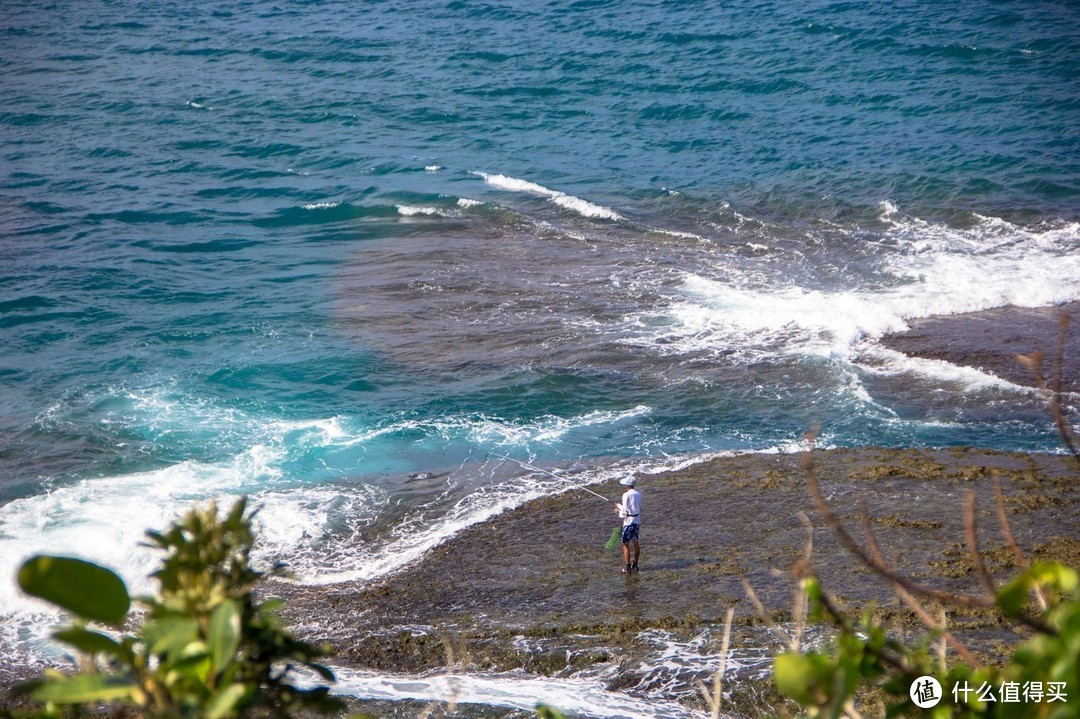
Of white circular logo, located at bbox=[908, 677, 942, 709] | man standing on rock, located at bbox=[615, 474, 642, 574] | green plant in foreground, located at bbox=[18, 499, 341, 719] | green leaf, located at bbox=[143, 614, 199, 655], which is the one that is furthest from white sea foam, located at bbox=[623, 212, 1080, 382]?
green leaf, located at bbox=[143, 614, 199, 655]

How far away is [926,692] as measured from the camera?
2344 millimetres

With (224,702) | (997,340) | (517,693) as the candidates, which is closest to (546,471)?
(517,693)

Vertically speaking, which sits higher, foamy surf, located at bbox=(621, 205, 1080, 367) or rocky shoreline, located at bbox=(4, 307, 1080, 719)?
foamy surf, located at bbox=(621, 205, 1080, 367)

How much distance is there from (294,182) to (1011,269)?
1782cm

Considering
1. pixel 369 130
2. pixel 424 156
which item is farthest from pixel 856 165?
pixel 369 130

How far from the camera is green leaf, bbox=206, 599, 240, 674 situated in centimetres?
179

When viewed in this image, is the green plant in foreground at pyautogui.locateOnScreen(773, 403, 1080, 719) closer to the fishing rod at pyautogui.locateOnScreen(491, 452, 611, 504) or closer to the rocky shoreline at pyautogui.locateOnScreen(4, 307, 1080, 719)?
the rocky shoreline at pyautogui.locateOnScreen(4, 307, 1080, 719)

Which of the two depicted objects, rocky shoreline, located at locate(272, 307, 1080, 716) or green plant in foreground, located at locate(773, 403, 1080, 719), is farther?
rocky shoreline, located at locate(272, 307, 1080, 716)

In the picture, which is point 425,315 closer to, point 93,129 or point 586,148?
point 586,148

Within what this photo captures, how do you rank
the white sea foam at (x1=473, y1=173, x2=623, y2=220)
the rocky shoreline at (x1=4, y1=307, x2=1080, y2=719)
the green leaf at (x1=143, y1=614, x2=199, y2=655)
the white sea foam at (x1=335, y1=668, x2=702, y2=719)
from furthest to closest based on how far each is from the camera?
the white sea foam at (x1=473, y1=173, x2=623, y2=220)
the rocky shoreline at (x1=4, y1=307, x2=1080, y2=719)
the white sea foam at (x1=335, y1=668, x2=702, y2=719)
the green leaf at (x1=143, y1=614, x2=199, y2=655)

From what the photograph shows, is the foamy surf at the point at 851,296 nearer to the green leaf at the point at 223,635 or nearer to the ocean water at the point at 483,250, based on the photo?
the ocean water at the point at 483,250

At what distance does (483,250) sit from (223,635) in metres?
21.9

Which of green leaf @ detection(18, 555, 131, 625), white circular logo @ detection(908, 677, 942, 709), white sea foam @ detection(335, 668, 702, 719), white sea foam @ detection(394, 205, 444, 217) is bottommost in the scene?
white sea foam @ detection(335, 668, 702, 719)

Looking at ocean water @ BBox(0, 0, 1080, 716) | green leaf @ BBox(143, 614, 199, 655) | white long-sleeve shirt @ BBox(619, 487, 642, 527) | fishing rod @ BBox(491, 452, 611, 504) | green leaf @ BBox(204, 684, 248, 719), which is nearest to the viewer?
green leaf @ BBox(204, 684, 248, 719)
